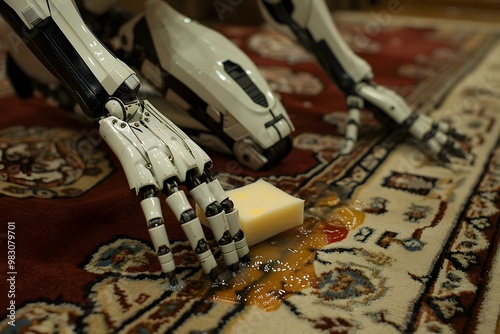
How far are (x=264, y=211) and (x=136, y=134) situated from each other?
24cm

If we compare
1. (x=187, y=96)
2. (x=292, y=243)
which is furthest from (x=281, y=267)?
(x=187, y=96)

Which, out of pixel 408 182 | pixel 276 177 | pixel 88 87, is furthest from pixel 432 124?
pixel 88 87

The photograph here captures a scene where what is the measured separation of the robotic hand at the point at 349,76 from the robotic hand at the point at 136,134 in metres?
0.56

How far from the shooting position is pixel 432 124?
4.25 ft

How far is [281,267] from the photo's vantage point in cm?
87

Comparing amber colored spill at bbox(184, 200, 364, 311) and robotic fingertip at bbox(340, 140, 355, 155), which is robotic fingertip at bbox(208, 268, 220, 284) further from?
robotic fingertip at bbox(340, 140, 355, 155)

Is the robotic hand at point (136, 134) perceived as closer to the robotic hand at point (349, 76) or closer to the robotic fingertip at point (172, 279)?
the robotic fingertip at point (172, 279)

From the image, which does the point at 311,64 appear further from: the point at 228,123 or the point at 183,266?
the point at 183,266

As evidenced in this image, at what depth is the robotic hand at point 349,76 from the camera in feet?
4.22

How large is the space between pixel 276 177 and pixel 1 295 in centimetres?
57

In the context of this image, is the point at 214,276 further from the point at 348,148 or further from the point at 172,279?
the point at 348,148

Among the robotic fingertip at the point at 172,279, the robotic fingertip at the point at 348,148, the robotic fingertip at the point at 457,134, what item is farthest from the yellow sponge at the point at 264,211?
the robotic fingertip at the point at 457,134

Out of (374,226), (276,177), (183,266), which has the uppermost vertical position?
(276,177)

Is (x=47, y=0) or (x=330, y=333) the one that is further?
(x=47, y=0)
